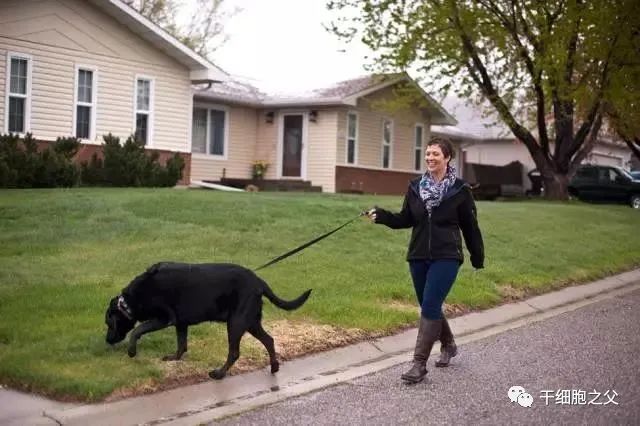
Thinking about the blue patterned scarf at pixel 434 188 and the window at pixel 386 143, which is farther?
the window at pixel 386 143

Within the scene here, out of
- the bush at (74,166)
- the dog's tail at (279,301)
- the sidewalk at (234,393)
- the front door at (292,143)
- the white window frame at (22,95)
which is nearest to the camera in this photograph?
the sidewalk at (234,393)

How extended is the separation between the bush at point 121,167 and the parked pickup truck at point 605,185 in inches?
797

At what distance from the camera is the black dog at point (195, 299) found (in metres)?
6.20

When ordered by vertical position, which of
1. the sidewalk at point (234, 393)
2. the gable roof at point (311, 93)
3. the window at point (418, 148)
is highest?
the gable roof at point (311, 93)

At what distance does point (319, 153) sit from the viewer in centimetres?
2672

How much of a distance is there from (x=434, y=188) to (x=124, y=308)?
8.62ft

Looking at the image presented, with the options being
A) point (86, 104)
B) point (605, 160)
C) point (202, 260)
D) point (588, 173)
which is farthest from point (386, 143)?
point (605, 160)

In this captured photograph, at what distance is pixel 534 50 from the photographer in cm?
2466

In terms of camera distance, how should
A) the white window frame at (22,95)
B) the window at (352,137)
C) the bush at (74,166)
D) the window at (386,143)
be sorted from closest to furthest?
the bush at (74,166) < the white window frame at (22,95) < the window at (352,137) < the window at (386,143)

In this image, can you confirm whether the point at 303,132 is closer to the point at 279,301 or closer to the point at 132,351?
the point at 279,301

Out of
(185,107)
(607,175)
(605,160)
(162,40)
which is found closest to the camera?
(162,40)

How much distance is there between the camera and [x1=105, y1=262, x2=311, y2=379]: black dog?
6203 mm

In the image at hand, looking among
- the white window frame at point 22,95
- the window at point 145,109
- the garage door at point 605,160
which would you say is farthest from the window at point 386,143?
the garage door at point 605,160

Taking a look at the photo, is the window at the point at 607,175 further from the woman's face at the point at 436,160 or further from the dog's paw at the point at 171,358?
the dog's paw at the point at 171,358
